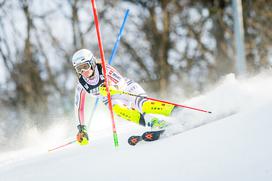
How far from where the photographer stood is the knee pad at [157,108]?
4586 mm

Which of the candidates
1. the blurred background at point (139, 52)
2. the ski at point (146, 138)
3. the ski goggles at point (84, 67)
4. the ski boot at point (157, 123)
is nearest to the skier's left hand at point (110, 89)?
the ski goggles at point (84, 67)

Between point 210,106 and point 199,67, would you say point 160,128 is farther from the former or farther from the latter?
point 199,67

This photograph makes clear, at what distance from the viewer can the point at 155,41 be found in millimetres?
14961

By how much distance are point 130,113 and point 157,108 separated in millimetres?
284

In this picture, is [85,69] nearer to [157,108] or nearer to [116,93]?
[116,93]

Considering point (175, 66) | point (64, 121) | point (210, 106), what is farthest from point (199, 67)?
point (210, 106)

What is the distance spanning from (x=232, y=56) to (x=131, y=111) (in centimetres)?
1064

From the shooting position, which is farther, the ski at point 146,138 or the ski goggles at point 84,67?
the ski goggles at point 84,67

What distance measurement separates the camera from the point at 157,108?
460cm

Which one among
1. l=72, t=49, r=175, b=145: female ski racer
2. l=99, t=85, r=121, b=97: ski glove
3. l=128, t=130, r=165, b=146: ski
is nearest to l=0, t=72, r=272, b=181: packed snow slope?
l=128, t=130, r=165, b=146: ski

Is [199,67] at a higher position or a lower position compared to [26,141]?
higher

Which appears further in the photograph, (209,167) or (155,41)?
(155,41)

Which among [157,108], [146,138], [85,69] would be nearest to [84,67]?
[85,69]

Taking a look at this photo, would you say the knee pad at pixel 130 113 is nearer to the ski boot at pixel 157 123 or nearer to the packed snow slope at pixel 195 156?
the ski boot at pixel 157 123
